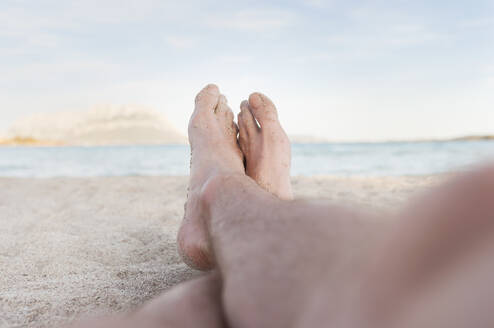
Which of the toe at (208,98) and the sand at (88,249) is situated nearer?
the sand at (88,249)

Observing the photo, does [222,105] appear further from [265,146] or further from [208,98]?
[265,146]

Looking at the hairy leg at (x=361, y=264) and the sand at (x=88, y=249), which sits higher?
the hairy leg at (x=361, y=264)

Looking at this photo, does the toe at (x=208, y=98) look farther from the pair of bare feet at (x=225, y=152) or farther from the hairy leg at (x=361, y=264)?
the hairy leg at (x=361, y=264)

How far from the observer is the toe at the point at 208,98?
174cm

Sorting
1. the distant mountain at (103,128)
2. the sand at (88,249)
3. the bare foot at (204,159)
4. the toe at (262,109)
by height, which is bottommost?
the distant mountain at (103,128)

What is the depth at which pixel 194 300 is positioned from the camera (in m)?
0.62

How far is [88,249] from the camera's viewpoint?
1428 mm

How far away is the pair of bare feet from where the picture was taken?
1013 mm

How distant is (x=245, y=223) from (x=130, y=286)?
0.54m

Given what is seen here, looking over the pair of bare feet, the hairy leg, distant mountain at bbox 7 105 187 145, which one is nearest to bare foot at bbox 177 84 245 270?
the pair of bare feet

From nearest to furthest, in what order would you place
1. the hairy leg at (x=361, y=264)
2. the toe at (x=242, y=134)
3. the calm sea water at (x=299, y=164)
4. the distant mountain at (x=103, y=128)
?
1. the hairy leg at (x=361, y=264)
2. the toe at (x=242, y=134)
3. the calm sea water at (x=299, y=164)
4. the distant mountain at (x=103, y=128)

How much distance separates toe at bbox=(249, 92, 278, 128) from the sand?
2.00 feet

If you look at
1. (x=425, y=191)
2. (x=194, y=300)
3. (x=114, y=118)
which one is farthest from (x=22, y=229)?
(x=114, y=118)

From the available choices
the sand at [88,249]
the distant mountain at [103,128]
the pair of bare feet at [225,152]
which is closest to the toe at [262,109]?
the pair of bare feet at [225,152]
